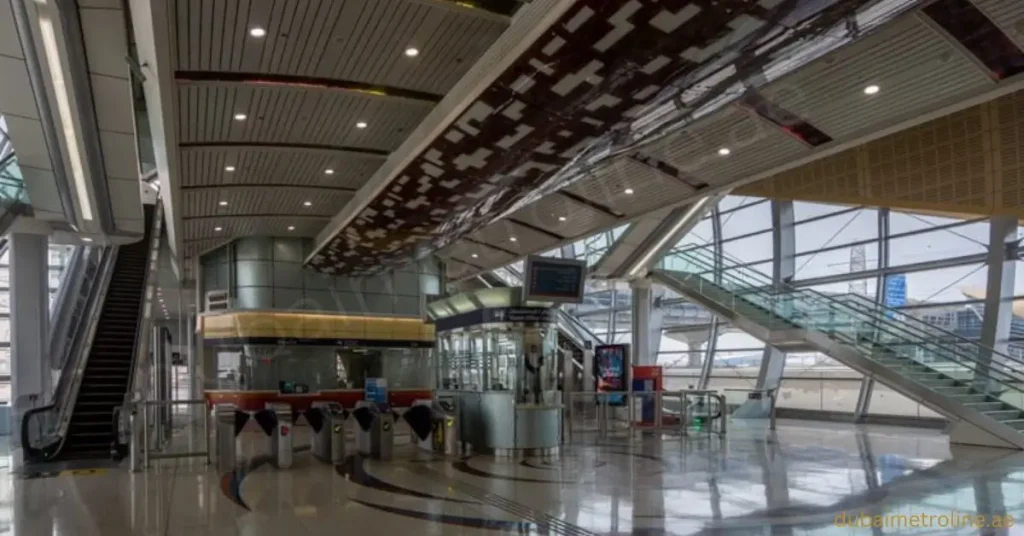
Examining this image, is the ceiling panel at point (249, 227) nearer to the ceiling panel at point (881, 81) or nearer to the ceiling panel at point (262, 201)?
the ceiling panel at point (262, 201)

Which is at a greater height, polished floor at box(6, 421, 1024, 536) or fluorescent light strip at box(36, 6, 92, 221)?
fluorescent light strip at box(36, 6, 92, 221)

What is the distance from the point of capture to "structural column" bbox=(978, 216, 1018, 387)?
42.1ft

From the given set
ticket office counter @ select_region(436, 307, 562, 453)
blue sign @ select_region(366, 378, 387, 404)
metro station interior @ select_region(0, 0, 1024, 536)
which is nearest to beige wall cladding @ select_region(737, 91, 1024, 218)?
metro station interior @ select_region(0, 0, 1024, 536)

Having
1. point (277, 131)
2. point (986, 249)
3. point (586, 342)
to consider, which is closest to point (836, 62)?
point (277, 131)

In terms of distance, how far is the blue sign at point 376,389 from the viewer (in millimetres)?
18469

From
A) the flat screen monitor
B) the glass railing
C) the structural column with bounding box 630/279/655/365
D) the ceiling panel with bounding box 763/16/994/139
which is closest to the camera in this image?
the ceiling panel with bounding box 763/16/994/139

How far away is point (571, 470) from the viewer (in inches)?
373

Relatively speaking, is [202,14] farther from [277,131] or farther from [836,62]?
[836,62]

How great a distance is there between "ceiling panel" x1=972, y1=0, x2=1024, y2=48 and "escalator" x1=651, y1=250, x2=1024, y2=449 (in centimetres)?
707

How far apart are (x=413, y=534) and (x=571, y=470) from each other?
390cm

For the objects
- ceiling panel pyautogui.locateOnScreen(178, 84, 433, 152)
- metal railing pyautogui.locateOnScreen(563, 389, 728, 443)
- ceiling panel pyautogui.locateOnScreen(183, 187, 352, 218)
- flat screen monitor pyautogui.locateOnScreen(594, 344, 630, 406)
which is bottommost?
metal railing pyautogui.locateOnScreen(563, 389, 728, 443)

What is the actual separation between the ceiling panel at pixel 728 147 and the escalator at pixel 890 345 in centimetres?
480

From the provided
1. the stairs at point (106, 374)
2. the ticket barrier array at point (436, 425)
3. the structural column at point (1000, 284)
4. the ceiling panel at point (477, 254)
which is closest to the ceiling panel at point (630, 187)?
the ticket barrier array at point (436, 425)

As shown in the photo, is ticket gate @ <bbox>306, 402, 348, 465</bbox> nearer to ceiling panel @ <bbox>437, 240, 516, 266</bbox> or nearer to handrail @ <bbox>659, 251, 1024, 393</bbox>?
ceiling panel @ <bbox>437, 240, 516, 266</bbox>
